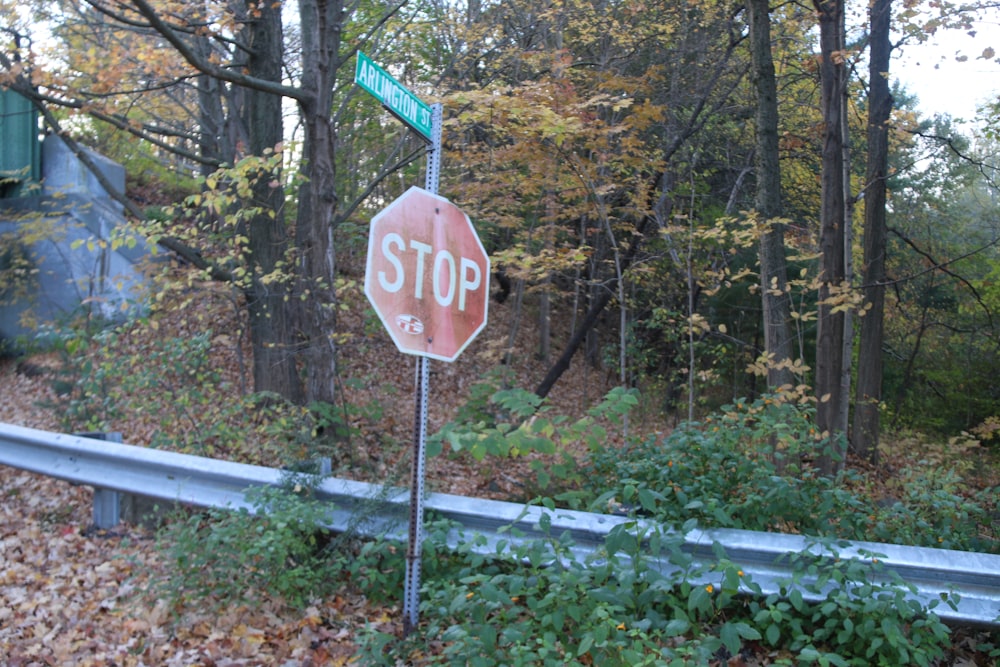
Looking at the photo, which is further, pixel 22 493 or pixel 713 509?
pixel 22 493

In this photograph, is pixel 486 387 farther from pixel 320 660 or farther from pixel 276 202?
pixel 320 660

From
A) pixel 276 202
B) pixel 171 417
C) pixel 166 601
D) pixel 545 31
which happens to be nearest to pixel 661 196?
pixel 545 31

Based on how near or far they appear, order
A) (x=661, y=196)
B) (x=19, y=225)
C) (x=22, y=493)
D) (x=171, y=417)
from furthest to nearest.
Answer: (x=661, y=196) → (x=19, y=225) → (x=171, y=417) → (x=22, y=493)

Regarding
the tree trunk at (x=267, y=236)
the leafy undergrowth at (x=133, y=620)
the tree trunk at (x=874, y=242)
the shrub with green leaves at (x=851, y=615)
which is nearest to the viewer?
the shrub with green leaves at (x=851, y=615)

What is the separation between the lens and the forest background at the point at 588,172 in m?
8.39

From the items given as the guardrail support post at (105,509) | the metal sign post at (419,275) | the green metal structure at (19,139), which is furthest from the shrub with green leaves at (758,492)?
the green metal structure at (19,139)

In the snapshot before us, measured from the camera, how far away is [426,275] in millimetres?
3832

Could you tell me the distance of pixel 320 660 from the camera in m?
3.98

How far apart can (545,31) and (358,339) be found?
6.25 meters

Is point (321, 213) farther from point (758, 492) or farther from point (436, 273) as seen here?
point (758, 492)

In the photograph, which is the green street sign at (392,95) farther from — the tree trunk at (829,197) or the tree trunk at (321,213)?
the tree trunk at (829,197)

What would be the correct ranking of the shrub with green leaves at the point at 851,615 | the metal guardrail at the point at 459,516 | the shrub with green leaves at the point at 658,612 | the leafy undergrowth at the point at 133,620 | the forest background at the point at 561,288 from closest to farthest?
1. the shrub with green leaves at the point at 658,612
2. the shrub with green leaves at the point at 851,615
3. the metal guardrail at the point at 459,516
4. the leafy undergrowth at the point at 133,620
5. the forest background at the point at 561,288

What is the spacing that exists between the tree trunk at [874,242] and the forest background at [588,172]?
5 cm

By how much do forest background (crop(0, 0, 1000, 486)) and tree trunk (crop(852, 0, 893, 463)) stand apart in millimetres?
48
